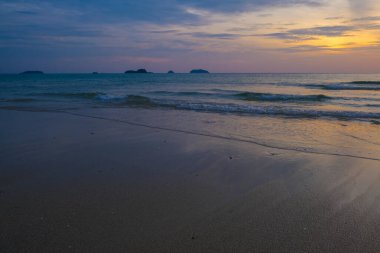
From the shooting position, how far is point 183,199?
156 inches

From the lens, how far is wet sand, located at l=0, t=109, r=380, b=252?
2.95 metres

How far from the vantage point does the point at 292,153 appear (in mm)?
6297

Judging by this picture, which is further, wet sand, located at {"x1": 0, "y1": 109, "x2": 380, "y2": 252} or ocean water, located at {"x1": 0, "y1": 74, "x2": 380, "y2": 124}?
ocean water, located at {"x1": 0, "y1": 74, "x2": 380, "y2": 124}

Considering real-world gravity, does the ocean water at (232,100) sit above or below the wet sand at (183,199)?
above

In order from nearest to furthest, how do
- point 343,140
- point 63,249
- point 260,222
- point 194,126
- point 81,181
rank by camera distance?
point 63,249, point 260,222, point 81,181, point 343,140, point 194,126

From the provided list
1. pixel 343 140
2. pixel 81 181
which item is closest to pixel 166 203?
pixel 81 181

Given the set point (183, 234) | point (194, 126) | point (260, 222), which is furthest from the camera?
point (194, 126)

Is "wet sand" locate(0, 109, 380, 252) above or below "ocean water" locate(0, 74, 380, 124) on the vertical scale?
below

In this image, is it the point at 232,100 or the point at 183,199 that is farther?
the point at 232,100

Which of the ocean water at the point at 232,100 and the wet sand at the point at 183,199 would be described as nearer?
the wet sand at the point at 183,199

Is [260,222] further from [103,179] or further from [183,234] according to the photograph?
[103,179]

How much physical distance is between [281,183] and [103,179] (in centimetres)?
288

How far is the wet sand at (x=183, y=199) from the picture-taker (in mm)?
2949

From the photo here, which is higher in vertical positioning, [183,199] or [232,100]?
[232,100]
